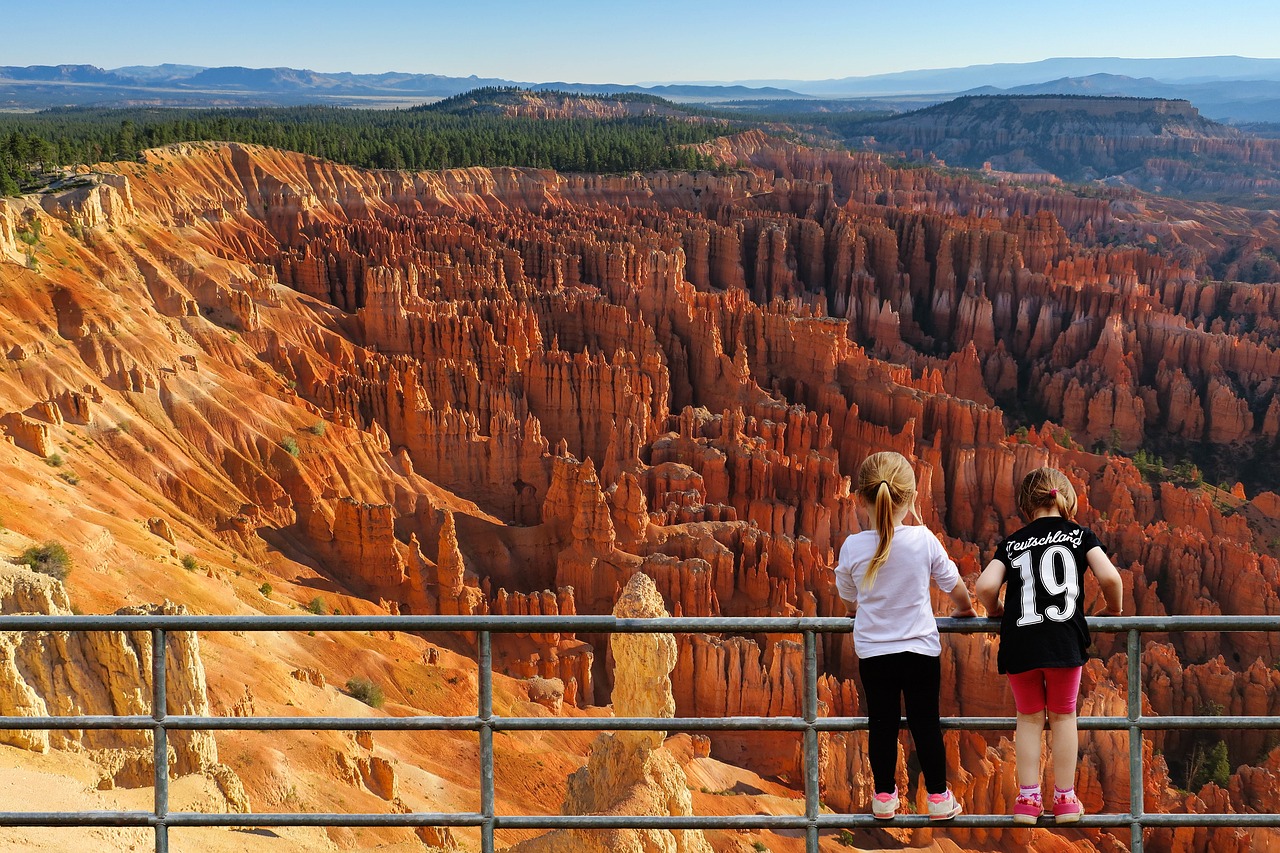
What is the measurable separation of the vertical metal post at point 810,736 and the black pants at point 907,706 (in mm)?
342

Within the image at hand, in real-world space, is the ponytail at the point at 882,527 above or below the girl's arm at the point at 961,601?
above

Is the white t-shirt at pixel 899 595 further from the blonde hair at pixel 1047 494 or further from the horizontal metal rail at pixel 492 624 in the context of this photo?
the blonde hair at pixel 1047 494

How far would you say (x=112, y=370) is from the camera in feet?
105

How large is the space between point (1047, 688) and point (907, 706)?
64 cm

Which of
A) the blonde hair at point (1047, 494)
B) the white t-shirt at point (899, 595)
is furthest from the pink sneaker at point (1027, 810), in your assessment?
the blonde hair at point (1047, 494)

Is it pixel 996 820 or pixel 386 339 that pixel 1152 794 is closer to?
pixel 996 820

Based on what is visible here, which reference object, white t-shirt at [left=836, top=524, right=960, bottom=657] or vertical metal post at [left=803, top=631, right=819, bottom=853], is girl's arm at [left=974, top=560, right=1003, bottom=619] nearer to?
white t-shirt at [left=836, top=524, right=960, bottom=657]

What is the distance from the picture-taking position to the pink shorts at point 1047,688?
5.08 metres

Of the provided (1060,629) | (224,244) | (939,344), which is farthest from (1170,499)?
(224,244)

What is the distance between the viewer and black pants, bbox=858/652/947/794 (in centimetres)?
519

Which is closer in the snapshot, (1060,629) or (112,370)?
(1060,629)

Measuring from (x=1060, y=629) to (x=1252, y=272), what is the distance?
108m

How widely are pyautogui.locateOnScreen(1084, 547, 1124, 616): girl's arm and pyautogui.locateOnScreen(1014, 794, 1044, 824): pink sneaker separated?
95 centimetres

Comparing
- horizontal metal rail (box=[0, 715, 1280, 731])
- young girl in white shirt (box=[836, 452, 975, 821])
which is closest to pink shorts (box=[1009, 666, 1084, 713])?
horizontal metal rail (box=[0, 715, 1280, 731])
